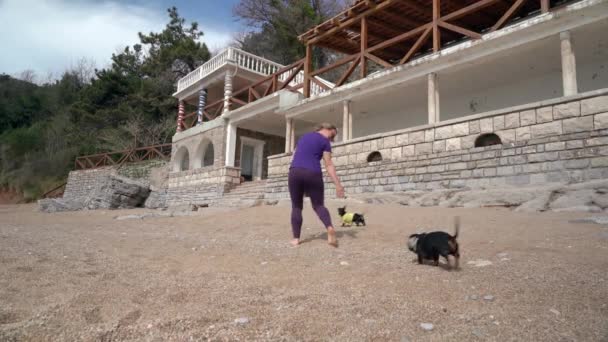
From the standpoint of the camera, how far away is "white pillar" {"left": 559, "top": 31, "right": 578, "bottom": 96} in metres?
6.98

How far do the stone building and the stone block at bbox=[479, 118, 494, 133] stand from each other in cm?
2

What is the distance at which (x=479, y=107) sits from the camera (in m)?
10.7

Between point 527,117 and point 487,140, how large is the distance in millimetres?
1070

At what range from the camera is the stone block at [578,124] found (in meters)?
6.27

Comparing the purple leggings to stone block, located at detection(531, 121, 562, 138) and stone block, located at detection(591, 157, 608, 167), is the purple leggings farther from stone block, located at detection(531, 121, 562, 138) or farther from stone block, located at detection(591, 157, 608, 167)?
stone block, located at detection(531, 121, 562, 138)

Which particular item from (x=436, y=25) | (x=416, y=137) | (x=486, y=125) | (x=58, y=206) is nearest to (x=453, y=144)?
(x=486, y=125)

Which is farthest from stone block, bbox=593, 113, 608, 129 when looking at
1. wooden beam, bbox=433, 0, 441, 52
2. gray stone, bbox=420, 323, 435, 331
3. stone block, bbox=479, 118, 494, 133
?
gray stone, bbox=420, 323, 435, 331

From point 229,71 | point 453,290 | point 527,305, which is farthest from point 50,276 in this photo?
point 229,71

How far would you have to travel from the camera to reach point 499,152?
7238 mm

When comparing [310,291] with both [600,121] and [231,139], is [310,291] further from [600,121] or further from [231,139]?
[231,139]

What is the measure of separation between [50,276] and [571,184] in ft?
22.6

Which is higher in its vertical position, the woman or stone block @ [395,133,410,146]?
stone block @ [395,133,410,146]

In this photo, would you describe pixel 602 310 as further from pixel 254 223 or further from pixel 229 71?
pixel 229 71

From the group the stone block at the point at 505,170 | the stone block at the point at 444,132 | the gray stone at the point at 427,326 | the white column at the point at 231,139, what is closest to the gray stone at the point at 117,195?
the white column at the point at 231,139
